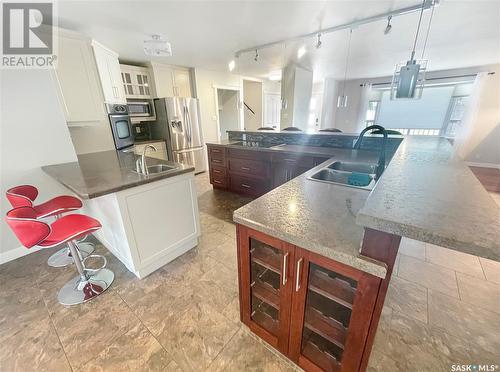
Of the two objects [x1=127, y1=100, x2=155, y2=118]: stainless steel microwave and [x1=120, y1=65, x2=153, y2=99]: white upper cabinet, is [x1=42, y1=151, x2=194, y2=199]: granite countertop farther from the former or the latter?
[x1=120, y1=65, x2=153, y2=99]: white upper cabinet

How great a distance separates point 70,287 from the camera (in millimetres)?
1768

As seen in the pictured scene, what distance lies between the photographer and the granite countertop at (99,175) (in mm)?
1464

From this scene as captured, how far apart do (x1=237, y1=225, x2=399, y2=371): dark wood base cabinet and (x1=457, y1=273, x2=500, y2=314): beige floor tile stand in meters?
1.34

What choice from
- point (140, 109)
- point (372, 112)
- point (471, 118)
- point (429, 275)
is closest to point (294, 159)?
point (429, 275)

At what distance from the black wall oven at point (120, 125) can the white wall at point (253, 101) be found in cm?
422

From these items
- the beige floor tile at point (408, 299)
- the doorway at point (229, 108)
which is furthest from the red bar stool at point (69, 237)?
the doorway at point (229, 108)

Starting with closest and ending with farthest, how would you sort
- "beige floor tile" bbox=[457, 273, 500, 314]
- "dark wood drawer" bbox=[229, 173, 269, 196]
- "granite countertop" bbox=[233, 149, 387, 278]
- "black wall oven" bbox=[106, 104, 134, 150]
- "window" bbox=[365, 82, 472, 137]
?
"granite countertop" bbox=[233, 149, 387, 278], "beige floor tile" bbox=[457, 273, 500, 314], "black wall oven" bbox=[106, 104, 134, 150], "dark wood drawer" bbox=[229, 173, 269, 196], "window" bbox=[365, 82, 472, 137]

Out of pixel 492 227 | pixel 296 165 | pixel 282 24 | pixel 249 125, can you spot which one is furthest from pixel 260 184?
pixel 249 125

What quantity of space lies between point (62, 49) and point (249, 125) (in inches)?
213

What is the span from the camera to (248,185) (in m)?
3.45

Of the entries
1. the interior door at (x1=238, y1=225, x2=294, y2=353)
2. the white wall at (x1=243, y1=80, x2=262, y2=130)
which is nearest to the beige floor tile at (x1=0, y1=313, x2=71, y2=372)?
the interior door at (x1=238, y1=225, x2=294, y2=353)

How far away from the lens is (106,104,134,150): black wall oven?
9.77 feet

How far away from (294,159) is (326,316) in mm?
2042

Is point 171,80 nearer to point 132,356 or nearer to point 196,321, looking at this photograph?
point 196,321
